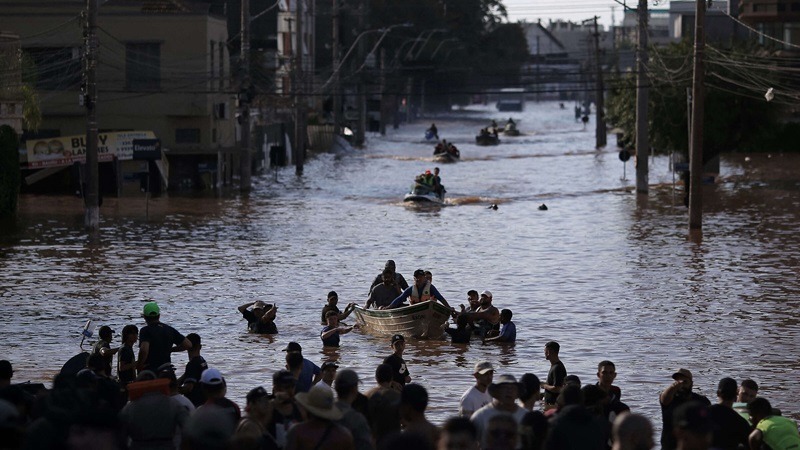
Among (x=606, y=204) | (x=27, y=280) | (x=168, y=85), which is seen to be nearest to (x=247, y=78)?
(x=168, y=85)

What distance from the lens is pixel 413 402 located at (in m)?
10.2

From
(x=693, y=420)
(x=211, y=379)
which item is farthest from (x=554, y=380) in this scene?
(x=693, y=420)

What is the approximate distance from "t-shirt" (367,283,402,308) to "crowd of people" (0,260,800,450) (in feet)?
28.9

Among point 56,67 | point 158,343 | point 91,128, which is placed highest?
point 56,67

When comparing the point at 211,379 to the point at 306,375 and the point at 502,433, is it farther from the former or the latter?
the point at 502,433

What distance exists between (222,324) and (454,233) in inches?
713

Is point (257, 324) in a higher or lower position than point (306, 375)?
lower

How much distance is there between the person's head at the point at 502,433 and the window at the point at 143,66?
164 feet

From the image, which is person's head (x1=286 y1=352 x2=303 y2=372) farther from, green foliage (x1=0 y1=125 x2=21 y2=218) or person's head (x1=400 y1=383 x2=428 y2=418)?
green foliage (x1=0 y1=125 x2=21 y2=218)

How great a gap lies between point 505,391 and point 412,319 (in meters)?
11.8

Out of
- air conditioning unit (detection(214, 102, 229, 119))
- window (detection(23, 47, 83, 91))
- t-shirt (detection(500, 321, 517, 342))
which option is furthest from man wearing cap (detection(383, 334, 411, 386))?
air conditioning unit (detection(214, 102, 229, 119))

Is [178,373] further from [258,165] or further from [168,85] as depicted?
[258,165]

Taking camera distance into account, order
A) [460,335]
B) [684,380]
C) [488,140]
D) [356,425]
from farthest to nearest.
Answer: [488,140], [460,335], [684,380], [356,425]

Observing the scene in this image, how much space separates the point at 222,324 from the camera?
80.3 ft
